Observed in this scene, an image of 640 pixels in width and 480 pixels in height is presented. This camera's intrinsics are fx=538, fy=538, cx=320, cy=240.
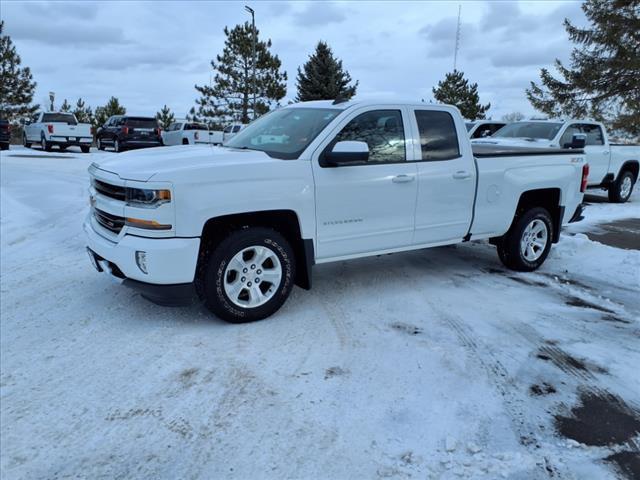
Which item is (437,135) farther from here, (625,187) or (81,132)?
(81,132)

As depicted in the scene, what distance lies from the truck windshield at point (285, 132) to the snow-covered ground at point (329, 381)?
57.1 inches

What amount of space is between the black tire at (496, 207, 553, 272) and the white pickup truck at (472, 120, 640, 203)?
17.5 feet

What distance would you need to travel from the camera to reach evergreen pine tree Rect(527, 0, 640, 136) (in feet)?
65.3

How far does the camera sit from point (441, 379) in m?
3.61

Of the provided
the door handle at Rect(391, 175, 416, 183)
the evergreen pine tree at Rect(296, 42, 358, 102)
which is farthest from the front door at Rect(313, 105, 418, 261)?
the evergreen pine tree at Rect(296, 42, 358, 102)

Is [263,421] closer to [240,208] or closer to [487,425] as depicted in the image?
[487,425]

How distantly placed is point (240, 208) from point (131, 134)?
20.6m

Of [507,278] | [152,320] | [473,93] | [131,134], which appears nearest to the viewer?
[152,320]

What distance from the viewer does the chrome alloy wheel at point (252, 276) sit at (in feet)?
14.3

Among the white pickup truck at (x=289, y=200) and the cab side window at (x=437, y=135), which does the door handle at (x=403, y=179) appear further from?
the cab side window at (x=437, y=135)

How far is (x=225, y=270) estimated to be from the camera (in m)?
4.28

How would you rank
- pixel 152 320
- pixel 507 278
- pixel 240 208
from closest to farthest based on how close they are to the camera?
pixel 240 208 < pixel 152 320 < pixel 507 278

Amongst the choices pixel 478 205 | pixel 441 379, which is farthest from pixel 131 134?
pixel 441 379

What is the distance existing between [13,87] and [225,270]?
2080 inches
